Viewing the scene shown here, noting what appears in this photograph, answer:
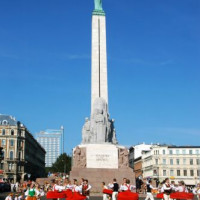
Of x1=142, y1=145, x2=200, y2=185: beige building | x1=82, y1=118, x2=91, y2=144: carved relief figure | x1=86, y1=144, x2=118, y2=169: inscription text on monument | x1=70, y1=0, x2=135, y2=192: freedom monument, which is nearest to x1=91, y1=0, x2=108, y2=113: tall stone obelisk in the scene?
x1=70, y1=0, x2=135, y2=192: freedom monument

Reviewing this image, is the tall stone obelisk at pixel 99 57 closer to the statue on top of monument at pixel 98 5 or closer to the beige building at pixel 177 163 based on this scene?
the statue on top of monument at pixel 98 5

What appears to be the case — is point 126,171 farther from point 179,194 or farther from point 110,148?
point 179,194

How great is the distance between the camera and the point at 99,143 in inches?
1218

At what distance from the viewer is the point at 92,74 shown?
36.5 metres

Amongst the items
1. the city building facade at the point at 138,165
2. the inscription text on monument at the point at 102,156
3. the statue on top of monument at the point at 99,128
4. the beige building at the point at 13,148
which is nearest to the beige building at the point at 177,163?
the city building facade at the point at 138,165

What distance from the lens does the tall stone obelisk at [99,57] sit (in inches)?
1420

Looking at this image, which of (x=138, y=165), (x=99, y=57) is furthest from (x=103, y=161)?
(x=138, y=165)

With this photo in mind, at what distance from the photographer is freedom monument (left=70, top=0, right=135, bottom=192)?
93.3 feet

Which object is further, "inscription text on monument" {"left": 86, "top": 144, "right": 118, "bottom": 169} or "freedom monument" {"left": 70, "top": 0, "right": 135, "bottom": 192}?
"inscription text on monument" {"left": 86, "top": 144, "right": 118, "bottom": 169}

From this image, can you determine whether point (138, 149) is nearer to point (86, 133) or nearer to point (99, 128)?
point (86, 133)

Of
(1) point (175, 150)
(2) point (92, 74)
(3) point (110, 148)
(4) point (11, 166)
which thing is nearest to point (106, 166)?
(3) point (110, 148)

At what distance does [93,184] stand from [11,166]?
58554 mm

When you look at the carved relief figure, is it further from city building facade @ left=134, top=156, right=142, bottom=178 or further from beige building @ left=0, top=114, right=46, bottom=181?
city building facade @ left=134, top=156, right=142, bottom=178

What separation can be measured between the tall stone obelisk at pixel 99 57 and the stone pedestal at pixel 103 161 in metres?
6.46
